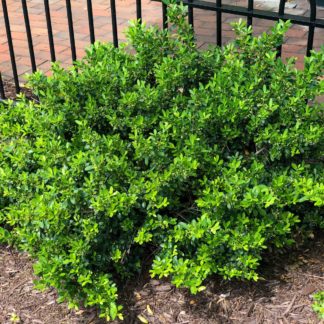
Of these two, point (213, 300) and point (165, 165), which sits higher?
point (165, 165)

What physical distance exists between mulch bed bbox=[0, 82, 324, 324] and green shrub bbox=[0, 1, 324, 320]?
0.28ft

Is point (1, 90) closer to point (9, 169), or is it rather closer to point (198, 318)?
point (9, 169)

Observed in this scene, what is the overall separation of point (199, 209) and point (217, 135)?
38 cm

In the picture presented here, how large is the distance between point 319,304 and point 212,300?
472 mm

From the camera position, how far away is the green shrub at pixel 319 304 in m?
2.46

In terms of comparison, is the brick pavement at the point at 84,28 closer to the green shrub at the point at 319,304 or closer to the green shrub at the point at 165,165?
the green shrub at the point at 165,165

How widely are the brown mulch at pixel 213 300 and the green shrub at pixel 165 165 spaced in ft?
0.29

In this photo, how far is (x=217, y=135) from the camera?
292 cm

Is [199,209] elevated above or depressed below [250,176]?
below

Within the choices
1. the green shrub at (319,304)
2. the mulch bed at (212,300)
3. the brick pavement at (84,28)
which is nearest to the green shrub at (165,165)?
the mulch bed at (212,300)

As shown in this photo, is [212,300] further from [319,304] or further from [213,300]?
[319,304]

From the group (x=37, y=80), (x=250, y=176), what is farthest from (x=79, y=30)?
(x=250, y=176)

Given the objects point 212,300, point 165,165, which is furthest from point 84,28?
point 212,300

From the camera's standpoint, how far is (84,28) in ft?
21.3
